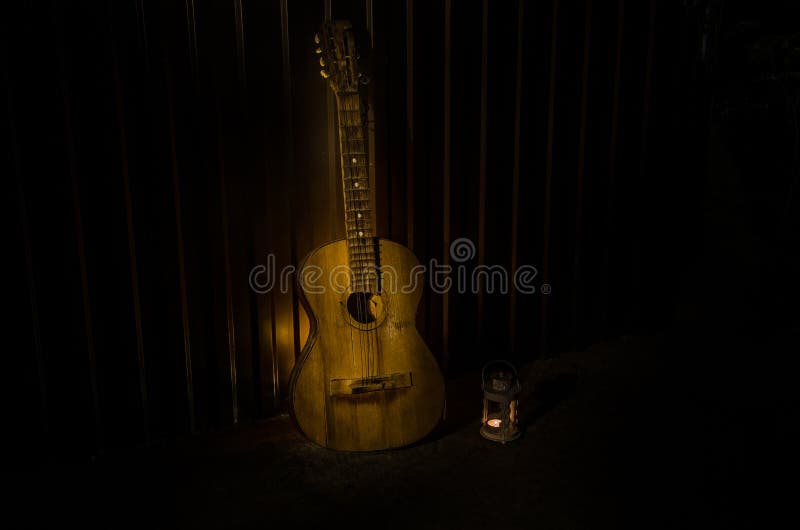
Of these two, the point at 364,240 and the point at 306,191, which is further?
the point at 306,191

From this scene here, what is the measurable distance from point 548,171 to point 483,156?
1.54ft

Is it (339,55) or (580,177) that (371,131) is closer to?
(339,55)

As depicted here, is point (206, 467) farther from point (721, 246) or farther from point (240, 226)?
point (721, 246)

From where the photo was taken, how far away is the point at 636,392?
2861 millimetres

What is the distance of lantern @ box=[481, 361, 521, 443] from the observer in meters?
2.33

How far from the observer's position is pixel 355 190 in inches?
87.2

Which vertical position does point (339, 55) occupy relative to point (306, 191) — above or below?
above

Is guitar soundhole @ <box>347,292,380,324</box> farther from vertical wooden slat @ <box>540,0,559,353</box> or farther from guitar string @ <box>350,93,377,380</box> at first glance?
vertical wooden slat @ <box>540,0,559,353</box>

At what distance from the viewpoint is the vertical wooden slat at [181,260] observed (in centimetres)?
217

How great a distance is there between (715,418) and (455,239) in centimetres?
152

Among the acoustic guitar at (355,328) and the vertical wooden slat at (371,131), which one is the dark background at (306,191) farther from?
the acoustic guitar at (355,328)

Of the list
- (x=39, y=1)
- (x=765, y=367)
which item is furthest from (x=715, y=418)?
(x=39, y=1)

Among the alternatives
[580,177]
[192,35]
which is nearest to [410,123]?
[192,35]

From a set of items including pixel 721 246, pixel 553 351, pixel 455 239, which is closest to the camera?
pixel 455 239
